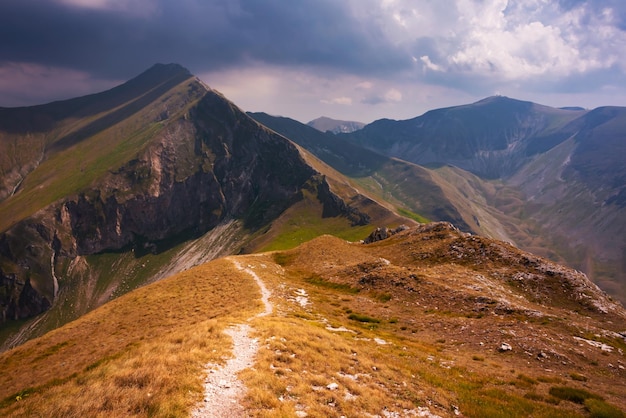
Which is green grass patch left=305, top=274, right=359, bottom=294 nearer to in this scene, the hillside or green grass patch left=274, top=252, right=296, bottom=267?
the hillside

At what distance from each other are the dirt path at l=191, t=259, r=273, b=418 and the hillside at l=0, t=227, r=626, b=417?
0.24 m

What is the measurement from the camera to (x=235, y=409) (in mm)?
14430

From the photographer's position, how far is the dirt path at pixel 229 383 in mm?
14139

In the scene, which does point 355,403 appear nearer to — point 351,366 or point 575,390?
point 351,366

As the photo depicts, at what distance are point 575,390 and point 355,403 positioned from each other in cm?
1436

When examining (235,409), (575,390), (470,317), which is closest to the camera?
(235,409)

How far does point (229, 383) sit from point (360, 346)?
11825 millimetres

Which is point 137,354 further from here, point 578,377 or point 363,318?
point 578,377

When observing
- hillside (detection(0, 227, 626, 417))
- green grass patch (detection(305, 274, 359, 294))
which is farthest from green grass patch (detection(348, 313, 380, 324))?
green grass patch (detection(305, 274, 359, 294))

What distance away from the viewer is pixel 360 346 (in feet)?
82.2

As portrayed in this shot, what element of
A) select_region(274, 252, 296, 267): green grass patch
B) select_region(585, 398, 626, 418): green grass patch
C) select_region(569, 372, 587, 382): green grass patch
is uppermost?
select_region(585, 398, 626, 418): green grass patch

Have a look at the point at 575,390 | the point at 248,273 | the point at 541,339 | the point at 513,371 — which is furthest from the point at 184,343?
the point at 248,273

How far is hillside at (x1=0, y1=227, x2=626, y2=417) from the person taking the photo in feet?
52.9

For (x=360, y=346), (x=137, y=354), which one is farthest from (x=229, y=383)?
(x=360, y=346)
